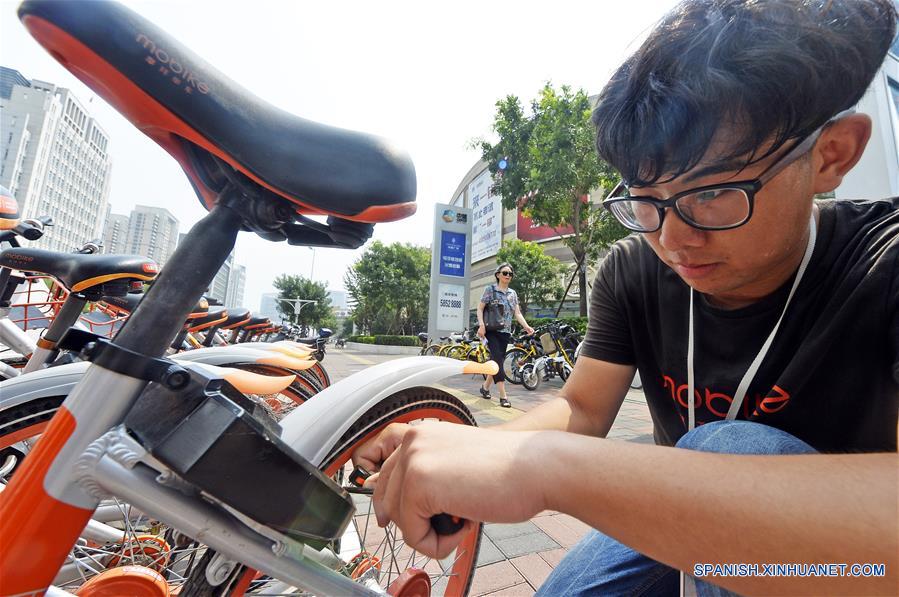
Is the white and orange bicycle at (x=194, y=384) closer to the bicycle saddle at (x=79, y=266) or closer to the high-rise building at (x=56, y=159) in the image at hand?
the bicycle saddle at (x=79, y=266)

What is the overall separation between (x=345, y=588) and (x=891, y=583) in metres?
0.76

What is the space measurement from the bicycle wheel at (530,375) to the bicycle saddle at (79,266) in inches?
235

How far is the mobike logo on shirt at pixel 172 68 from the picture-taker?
1.77 feet

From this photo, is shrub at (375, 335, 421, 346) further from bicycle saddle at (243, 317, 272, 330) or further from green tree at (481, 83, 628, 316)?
bicycle saddle at (243, 317, 272, 330)

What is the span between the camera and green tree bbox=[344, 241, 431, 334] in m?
27.7

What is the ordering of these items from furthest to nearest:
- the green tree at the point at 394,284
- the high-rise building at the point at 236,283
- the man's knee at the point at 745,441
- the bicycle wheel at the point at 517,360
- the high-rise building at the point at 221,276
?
the high-rise building at the point at 236,283 → the green tree at the point at 394,284 → the bicycle wheel at the point at 517,360 → the high-rise building at the point at 221,276 → the man's knee at the point at 745,441

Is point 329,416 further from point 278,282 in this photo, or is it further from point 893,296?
point 278,282

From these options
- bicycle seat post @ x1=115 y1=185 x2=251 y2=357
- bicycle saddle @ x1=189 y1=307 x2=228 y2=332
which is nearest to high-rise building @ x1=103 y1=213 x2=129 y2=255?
bicycle saddle @ x1=189 y1=307 x2=228 y2=332

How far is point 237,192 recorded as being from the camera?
0.68 metres

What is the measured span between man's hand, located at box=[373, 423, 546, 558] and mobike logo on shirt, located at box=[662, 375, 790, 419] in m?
0.60

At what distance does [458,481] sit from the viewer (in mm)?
512

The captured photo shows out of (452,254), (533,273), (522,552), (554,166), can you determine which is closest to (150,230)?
(533,273)

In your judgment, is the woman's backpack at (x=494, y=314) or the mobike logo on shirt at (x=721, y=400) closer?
the mobike logo on shirt at (x=721, y=400)

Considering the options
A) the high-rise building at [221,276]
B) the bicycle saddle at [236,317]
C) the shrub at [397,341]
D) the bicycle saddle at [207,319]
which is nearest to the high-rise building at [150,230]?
the shrub at [397,341]
